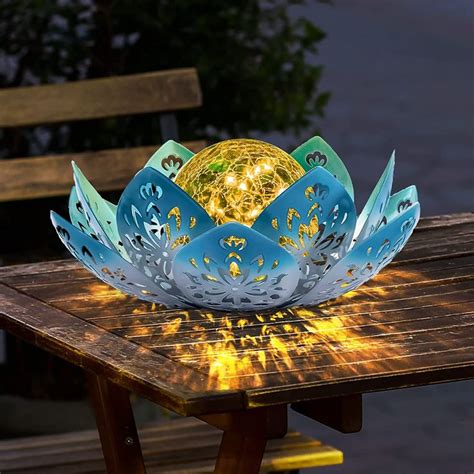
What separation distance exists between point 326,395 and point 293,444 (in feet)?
3.40

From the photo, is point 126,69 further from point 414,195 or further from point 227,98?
point 414,195

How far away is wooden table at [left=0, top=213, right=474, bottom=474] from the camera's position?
157 centimetres

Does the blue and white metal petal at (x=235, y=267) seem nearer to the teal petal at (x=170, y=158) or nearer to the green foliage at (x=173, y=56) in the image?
the teal petal at (x=170, y=158)

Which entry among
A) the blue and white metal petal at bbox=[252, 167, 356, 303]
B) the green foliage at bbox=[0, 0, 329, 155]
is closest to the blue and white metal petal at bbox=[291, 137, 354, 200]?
the blue and white metal petal at bbox=[252, 167, 356, 303]

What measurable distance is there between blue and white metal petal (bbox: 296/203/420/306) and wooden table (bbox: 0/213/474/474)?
0.11 feet

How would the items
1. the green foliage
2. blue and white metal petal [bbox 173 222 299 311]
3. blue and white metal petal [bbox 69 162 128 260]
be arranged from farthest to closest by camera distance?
the green foliage, blue and white metal petal [bbox 69 162 128 260], blue and white metal petal [bbox 173 222 299 311]

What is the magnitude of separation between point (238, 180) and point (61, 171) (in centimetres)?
149

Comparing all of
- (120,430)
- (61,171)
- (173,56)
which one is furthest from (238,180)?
(173,56)

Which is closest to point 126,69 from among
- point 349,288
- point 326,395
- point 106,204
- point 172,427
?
point 172,427

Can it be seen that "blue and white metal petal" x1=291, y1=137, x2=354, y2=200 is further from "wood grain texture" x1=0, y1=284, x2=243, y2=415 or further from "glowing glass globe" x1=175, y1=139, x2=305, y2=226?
"wood grain texture" x1=0, y1=284, x2=243, y2=415

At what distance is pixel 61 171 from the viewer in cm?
331

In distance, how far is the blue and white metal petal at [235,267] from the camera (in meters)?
1.76

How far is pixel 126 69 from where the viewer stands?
4418 millimetres

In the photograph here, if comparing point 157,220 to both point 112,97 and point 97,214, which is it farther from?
point 112,97
